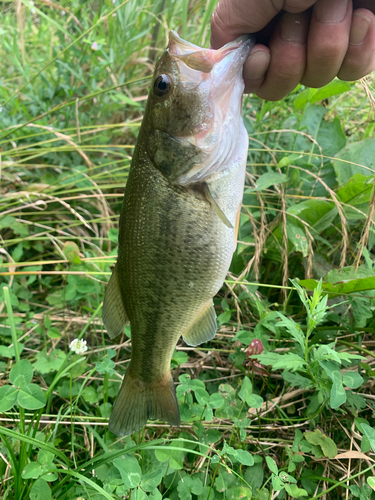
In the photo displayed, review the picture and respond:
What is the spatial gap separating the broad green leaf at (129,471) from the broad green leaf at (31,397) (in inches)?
14.7

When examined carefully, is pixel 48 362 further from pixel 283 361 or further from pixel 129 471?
pixel 283 361

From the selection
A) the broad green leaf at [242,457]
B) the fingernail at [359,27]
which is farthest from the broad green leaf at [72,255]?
the fingernail at [359,27]

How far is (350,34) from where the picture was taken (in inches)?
59.3

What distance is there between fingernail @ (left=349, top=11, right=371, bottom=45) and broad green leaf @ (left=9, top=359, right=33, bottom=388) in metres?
1.94

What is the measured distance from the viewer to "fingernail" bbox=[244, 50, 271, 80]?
57.5 inches

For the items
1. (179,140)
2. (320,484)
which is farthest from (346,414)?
(179,140)

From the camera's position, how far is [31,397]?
137cm

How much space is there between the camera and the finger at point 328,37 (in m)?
1.41

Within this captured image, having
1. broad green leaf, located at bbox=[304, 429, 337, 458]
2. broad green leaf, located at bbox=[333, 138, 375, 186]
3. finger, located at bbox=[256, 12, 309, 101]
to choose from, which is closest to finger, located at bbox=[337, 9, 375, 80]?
finger, located at bbox=[256, 12, 309, 101]

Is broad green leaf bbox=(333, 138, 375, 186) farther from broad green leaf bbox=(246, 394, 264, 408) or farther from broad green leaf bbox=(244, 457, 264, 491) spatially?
broad green leaf bbox=(244, 457, 264, 491)

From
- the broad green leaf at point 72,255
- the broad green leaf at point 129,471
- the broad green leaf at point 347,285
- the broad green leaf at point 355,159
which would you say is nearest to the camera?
the broad green leaf at point 129,471

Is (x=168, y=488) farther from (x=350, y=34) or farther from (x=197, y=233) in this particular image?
(x=350, y=34)

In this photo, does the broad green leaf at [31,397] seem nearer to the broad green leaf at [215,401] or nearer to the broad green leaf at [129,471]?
the broad green leaf at [129,471]

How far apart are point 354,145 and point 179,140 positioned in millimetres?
1568
